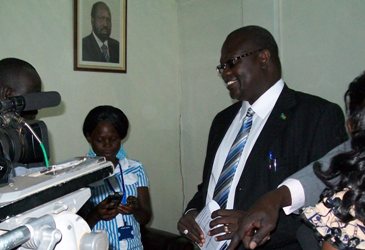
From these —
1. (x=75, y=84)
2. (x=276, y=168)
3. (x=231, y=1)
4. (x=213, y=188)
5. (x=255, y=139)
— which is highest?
(x=231, y=1)

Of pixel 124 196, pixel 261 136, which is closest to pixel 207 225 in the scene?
pixel 261 136

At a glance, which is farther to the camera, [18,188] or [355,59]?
[355,59]

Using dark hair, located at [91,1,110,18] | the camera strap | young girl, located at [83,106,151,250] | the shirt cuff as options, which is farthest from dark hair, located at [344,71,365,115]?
dark hair, located at [91,1,110,18]

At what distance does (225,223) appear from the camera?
118 cm

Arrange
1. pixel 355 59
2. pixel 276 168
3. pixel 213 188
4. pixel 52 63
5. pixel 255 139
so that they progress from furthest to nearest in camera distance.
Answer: pixel 52 63, pixel 355 59, pixel 213 188, pixel 255 139, pixel 276 168

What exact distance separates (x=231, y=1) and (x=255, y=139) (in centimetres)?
175

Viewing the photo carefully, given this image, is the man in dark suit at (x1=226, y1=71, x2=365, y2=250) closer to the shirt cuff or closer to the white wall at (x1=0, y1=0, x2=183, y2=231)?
the shirt cuff

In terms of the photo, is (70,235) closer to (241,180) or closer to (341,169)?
(341,169)

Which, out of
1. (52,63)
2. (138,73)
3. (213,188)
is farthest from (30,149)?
(138,73)

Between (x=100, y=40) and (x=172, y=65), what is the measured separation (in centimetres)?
81

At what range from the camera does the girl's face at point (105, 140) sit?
76.7 inches

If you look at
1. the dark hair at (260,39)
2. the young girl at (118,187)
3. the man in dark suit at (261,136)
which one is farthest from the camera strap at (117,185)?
the dark hair at (260,39)

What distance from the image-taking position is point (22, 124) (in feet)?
2.32

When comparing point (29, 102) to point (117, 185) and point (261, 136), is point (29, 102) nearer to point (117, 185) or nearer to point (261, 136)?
point (261, 136)
